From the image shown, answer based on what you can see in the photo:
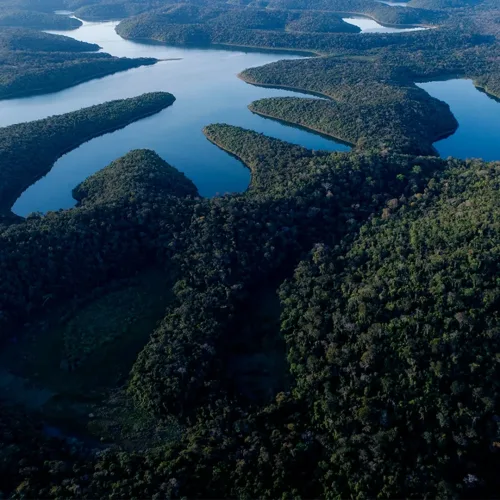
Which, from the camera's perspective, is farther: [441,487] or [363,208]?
[363,208]

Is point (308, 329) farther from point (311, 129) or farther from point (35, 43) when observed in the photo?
point (35, 43)

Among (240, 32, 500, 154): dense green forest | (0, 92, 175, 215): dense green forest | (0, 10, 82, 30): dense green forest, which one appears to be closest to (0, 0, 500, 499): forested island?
(0, 92, 175, 215): dense green forest

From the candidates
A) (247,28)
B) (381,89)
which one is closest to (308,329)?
(381,89)

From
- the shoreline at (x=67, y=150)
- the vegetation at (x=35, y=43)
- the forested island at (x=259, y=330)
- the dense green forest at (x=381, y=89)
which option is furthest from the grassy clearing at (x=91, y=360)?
the vegetation at (x=35, y=43)

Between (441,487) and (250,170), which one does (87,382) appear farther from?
(250,170)

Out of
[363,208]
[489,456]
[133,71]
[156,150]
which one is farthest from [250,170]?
[133,71]

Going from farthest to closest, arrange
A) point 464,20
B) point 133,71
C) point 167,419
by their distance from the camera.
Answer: point 464,20 < point 133,71 < point 167,419

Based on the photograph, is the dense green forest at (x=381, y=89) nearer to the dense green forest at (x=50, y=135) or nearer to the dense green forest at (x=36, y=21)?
the dense green forest at (x=50, y=135)
